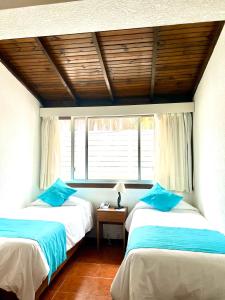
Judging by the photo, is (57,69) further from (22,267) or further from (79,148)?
(22,267)

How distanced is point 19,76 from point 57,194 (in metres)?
2.08

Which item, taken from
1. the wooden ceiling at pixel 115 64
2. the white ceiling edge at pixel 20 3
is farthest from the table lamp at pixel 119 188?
the white ceiling edge at pixel 20 3

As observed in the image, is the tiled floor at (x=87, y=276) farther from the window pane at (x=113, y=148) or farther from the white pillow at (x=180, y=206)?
the window pane at (x=113, y=148)

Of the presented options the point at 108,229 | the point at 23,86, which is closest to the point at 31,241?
the point at 108,229

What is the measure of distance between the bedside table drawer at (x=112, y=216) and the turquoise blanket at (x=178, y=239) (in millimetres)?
1083

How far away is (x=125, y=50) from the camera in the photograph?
314cm

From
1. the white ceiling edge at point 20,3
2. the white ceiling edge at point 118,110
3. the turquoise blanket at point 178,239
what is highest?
the white ceiling edge at point 20,3

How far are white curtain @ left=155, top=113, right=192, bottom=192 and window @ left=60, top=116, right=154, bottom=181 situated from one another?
0.73ft

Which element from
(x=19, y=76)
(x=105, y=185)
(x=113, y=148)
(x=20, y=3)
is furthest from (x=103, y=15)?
(x=105, y=185)

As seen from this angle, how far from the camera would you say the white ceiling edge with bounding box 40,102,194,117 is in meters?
4.02

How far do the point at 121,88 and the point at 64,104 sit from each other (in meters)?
1.21

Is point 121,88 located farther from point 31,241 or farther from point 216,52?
point 31,241

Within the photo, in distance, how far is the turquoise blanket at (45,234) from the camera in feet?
7.64

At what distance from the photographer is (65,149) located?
450 centimetres
